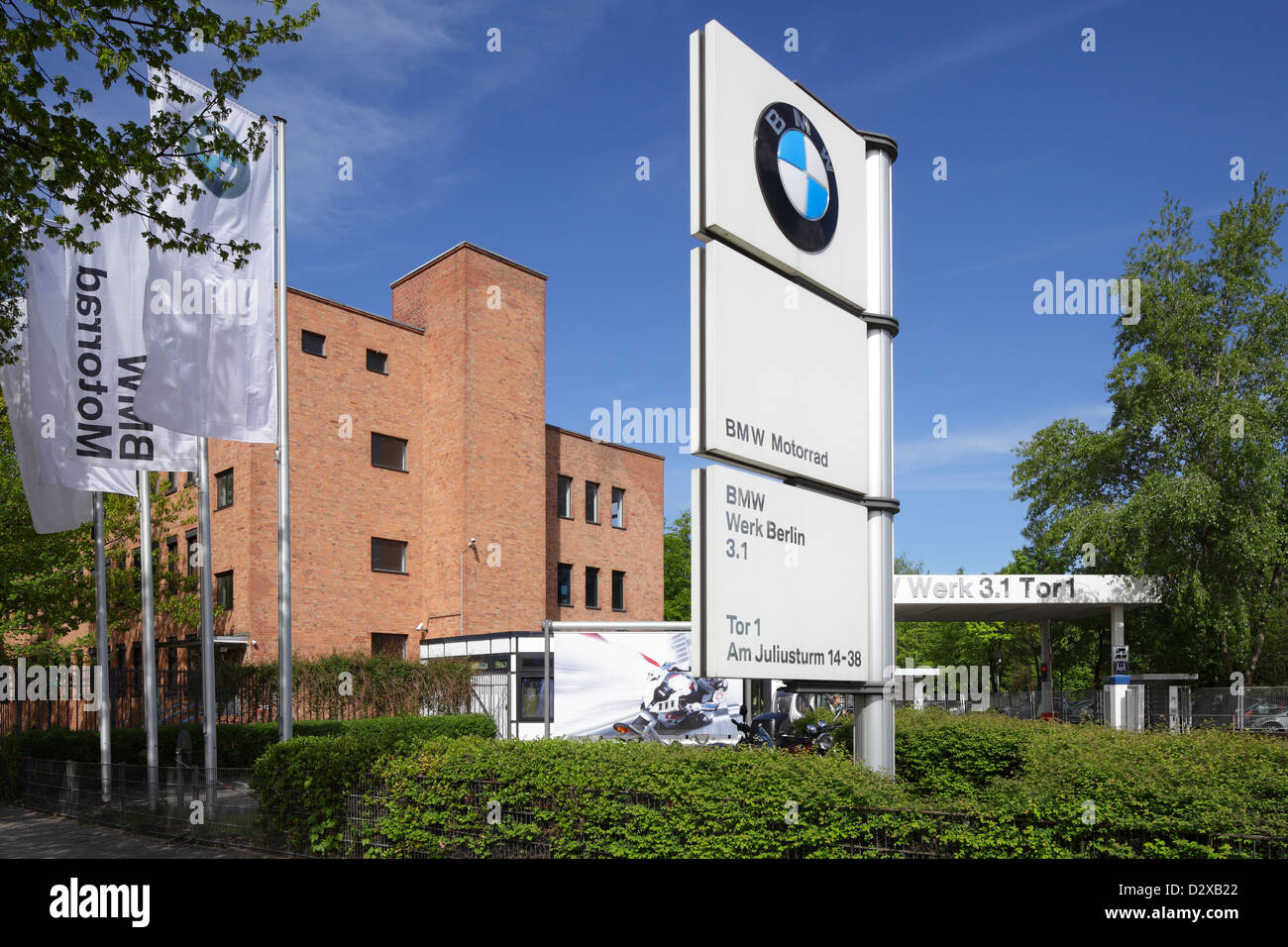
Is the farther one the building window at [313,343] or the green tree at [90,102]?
the building window at [313,343]

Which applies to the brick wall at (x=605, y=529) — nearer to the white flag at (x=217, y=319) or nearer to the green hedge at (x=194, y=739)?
the green hedge at (x=194, y=739)

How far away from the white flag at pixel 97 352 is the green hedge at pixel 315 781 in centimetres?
682

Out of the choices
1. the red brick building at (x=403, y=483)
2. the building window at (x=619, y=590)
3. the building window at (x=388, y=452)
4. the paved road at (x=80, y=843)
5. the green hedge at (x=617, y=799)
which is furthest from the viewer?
the building window at (x=619, y=590)

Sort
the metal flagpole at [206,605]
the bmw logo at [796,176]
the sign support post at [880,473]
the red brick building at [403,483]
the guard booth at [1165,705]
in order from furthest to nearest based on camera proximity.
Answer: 1. the red brick building at [403,483]
2. the guard booth at [1165,705]
3. the metal flagpole at [206,605]
4. the sign support post at [880,473]
5. the bmw logo at [796,176]

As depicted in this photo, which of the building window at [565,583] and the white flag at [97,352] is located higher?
the white flag at [97,352]

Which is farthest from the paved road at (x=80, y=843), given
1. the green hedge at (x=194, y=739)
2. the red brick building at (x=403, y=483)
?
the red brick building at (x=403, y=483)

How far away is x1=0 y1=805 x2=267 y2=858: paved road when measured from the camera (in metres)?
14.2

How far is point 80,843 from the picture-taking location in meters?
15.6

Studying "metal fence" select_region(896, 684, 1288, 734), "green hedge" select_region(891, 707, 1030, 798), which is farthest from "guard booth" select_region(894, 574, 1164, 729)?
"green hedge" select_region(891, 707, 1030, 798)

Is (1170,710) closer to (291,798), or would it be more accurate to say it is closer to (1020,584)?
(1020,584)

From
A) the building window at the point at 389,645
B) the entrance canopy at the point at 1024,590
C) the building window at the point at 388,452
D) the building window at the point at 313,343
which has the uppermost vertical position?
the building window at the point at 313,343

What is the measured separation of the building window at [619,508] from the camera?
1868 inches
